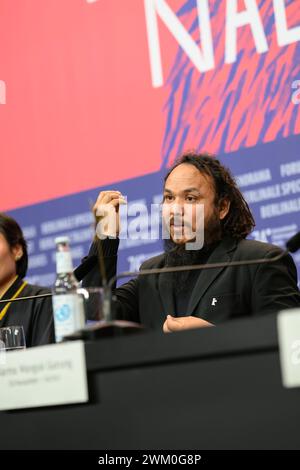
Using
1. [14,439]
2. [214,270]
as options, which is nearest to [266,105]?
[214,270]

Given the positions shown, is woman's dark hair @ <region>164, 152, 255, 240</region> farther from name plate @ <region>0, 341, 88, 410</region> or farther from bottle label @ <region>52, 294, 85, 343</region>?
name plate @ <region>0, 341, 88, 410</region>

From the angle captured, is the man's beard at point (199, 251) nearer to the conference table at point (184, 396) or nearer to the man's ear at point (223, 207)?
the man's ear at point (223, 207)

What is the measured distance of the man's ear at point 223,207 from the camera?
2725 millimetres

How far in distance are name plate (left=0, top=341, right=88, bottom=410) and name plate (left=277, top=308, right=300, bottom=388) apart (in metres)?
0.32

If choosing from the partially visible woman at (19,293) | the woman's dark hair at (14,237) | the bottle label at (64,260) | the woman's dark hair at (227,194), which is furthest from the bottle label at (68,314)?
the woman's dark hair at (14,237)

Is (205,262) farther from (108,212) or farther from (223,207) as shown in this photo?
(108,212)

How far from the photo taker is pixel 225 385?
3.75 feet

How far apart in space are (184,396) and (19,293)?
1948 millimetres

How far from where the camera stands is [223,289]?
2.40m

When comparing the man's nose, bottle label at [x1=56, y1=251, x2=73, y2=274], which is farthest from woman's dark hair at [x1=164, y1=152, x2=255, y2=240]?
bottle label at [x1=56, y1=251, x2=73, y2=274]

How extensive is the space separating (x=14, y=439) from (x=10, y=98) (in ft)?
9.52

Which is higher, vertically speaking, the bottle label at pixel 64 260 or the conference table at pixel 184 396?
the bottle label at pixel 64 260

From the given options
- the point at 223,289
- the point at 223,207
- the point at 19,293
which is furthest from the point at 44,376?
the point at 19,293

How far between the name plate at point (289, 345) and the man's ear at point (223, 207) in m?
1.64
